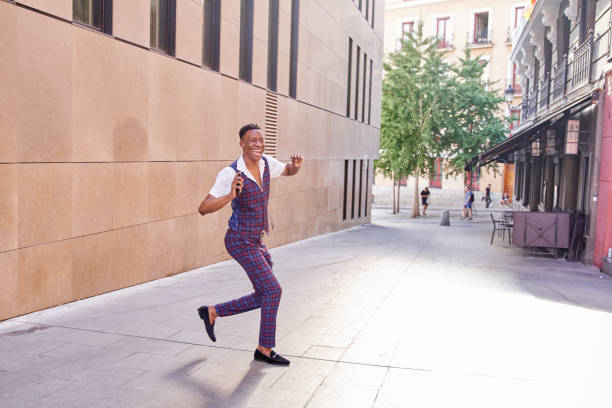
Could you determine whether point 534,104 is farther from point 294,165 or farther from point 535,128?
point 294,165

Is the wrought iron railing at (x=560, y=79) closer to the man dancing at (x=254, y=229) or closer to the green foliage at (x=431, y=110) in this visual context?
the man dancing at (x=254, y=229)

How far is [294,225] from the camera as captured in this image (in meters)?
15.2

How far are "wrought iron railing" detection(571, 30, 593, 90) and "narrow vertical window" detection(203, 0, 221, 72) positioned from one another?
8.48 m

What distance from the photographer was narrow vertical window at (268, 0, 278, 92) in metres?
13.4

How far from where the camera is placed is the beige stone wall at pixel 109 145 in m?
5.96

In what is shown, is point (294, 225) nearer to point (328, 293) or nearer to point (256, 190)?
point (328, 293)

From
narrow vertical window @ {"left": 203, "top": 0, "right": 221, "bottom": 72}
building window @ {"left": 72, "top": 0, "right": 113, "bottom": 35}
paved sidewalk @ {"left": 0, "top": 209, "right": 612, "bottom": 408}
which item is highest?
narrow vertical window @ {"left": 203, "top": 0, "right": 221, "bottom": 72}

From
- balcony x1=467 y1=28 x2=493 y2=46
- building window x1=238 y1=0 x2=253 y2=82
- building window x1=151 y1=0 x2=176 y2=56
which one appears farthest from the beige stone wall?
balcony x1=467 y1=28 x2=493 y2=46

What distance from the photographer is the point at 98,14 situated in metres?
7.32

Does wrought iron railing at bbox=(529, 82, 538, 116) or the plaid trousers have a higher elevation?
wrought iron railing at bbox=(529, 82, 538, 116)

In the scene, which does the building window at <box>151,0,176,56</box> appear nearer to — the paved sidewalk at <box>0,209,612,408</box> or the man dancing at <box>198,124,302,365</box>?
the paved sidewalk at <box>0,209,612,408</box>

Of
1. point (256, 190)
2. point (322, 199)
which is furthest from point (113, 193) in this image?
point (322, 199)

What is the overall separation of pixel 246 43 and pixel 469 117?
24.6m

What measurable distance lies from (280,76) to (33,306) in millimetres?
8942
